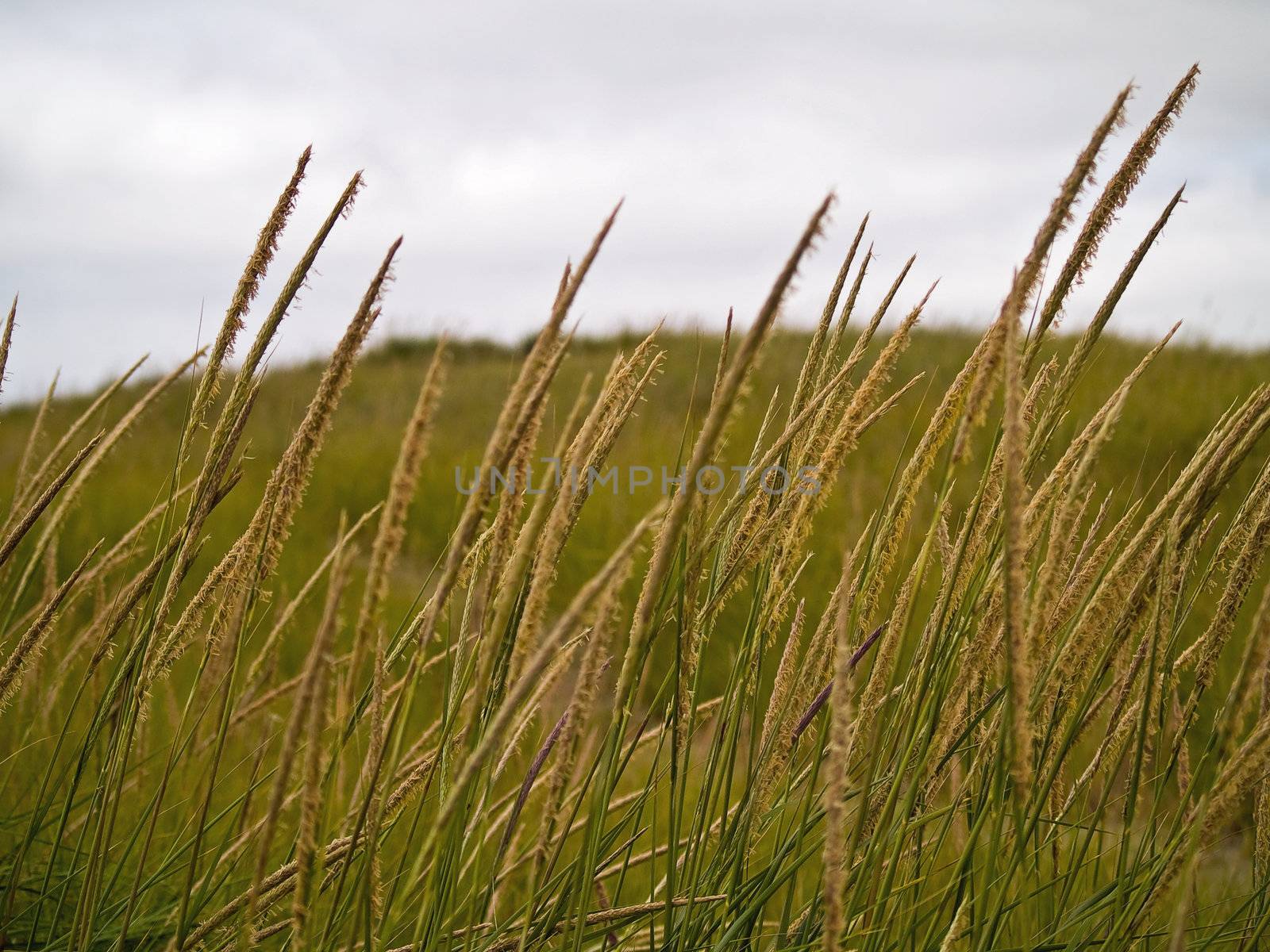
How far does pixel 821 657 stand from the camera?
3.48 ft

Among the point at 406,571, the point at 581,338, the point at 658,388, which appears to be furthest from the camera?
the point at 581,338

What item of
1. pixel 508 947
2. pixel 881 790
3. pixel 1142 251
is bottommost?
pixel 508 947

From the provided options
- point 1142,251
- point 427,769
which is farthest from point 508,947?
point 1142,251

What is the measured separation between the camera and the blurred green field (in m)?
4.61

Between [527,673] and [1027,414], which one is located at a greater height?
[1027,414]

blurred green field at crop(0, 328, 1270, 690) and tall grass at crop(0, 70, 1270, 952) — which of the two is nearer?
tall grass at crop(0, 70, 1270, 952)

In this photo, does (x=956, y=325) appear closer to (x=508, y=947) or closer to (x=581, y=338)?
(x=581, y=338)

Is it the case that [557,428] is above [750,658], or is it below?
below

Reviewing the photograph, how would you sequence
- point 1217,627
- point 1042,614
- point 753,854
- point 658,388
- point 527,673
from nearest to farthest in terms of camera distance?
point 527,673 < point 1042,614 < point 1217,627 < point 753,854 < point 658,388

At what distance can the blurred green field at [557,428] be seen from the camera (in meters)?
4.61

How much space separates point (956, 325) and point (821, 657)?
27.0ft

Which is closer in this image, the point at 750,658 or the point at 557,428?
the point at 750,658

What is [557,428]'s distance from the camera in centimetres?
597

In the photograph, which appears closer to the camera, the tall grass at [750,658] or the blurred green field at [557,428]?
the tall grass at [750,658]
